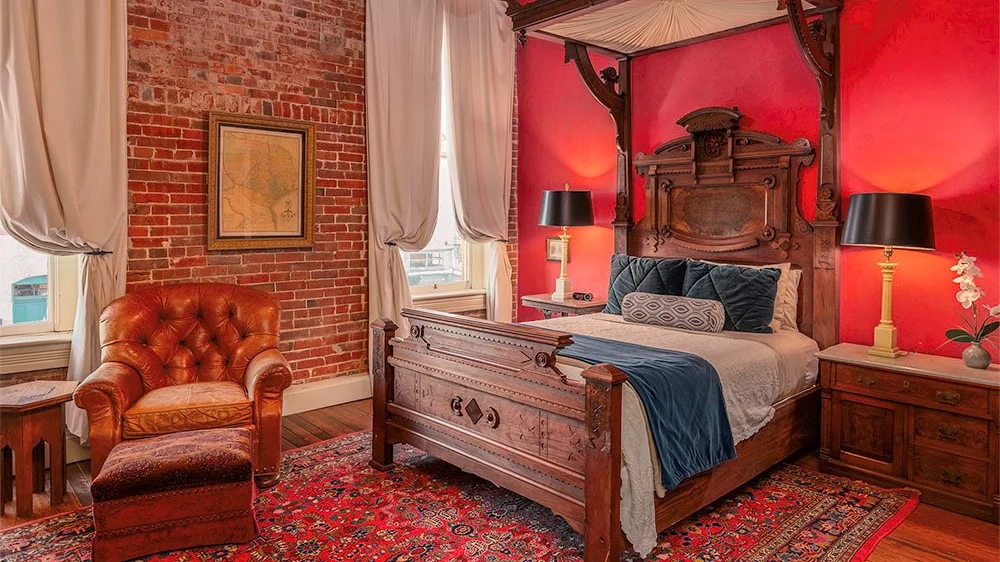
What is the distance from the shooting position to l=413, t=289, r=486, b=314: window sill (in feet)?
18.9

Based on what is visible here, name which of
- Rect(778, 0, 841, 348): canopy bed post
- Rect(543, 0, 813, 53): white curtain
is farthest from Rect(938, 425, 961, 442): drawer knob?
Rect(543, 0, 813, 53): white curtain

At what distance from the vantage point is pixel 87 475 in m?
3.68

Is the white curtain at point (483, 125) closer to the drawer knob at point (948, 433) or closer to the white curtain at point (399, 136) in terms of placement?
the white curtain at point (399, 136)

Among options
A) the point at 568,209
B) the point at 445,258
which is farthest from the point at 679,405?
the point at 445,258

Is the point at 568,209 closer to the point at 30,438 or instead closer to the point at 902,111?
the point at 902,111

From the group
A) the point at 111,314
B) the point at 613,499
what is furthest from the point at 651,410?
the point at 111,314

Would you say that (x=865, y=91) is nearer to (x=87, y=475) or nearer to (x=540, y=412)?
(x=540, y=412)

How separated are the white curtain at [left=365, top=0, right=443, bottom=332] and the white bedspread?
5.20ft

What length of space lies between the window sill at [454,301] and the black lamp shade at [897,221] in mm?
3378

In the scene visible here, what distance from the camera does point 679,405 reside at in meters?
2.93

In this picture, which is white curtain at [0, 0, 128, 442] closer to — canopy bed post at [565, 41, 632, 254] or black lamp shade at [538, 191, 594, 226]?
black lamp shade at [538, 191, 594, 226]

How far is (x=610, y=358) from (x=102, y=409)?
2.47 meters

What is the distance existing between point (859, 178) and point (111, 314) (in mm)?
4510

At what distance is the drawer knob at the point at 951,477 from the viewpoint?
10.6ft
